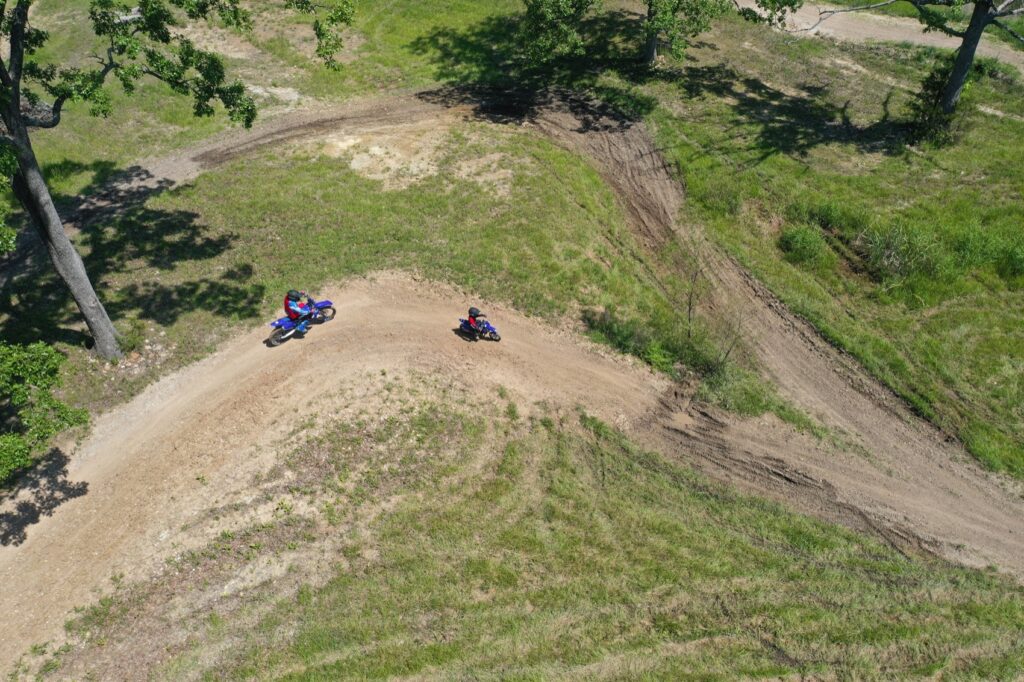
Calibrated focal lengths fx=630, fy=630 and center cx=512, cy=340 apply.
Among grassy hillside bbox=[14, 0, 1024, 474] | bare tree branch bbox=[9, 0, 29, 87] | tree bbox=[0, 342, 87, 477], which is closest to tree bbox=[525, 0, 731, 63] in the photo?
grassy hillside bbox=[14, 0, 1024, 474]

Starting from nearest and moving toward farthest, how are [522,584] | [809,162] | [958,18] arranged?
[522,584] → [809,162] → [958,18]

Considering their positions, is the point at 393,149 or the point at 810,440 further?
the point at 393,149

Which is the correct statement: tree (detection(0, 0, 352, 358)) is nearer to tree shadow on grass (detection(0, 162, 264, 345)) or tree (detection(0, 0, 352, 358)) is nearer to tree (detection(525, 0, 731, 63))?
tree shadow on grass (detection(0, 162, 264, 345))

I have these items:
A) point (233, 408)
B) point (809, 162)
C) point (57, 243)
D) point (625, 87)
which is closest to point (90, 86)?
point (57, 243)

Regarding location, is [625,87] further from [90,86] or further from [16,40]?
[16,40]

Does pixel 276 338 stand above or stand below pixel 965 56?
below

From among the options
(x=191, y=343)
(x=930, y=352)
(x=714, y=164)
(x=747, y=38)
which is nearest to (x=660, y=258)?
(x=714, y=164)

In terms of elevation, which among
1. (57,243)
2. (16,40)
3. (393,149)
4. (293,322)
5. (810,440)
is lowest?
(810,440)

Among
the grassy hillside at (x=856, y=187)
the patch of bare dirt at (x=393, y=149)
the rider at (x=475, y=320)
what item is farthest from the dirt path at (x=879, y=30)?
the rider at (x=475, y=320)
